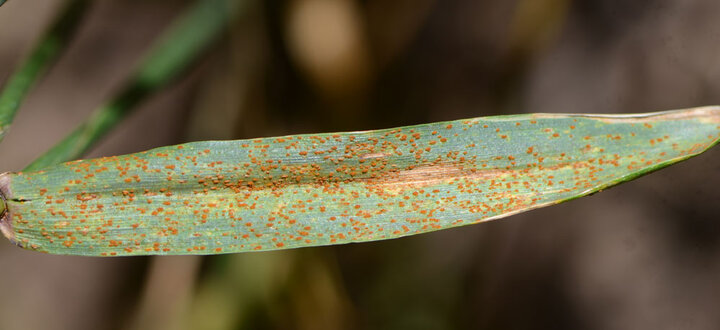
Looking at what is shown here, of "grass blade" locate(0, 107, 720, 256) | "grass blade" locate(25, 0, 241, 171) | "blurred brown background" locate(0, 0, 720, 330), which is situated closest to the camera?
"grass blade" locate(0, 107, 720, 256)

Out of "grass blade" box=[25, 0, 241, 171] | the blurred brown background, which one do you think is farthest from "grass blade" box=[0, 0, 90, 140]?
the blurred brown background

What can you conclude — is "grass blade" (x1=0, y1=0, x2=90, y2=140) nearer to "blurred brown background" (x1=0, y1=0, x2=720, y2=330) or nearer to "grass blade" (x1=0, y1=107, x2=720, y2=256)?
"grass blade" (x1=0, y1=107, x2=720, y2=256)

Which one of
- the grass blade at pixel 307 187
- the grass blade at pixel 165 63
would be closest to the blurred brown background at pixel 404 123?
the grass blade at pixel 165 63

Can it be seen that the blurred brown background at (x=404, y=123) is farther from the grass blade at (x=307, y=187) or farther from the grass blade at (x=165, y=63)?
the grass blade at (x=307, y=187)

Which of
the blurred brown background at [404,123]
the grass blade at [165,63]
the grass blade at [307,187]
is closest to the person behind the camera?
the grass blade at [307,187]

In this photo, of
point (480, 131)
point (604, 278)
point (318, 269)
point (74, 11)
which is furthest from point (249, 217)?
point (604, 278)
